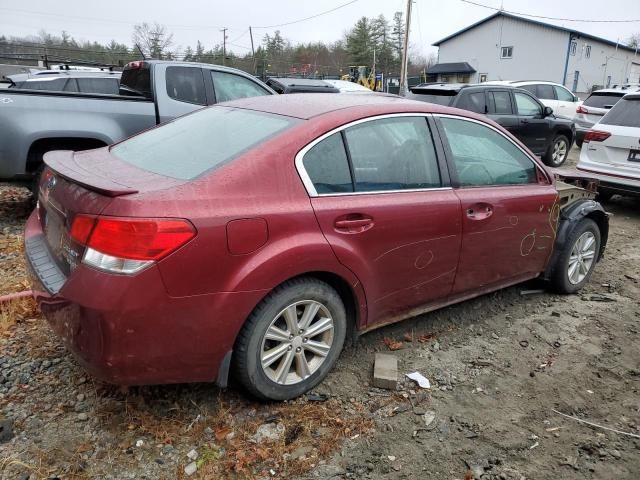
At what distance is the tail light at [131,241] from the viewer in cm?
215

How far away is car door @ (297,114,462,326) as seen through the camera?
8.97ft

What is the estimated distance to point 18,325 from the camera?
349 centimetres

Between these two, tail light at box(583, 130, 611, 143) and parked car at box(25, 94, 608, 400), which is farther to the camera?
tail light at box(583, 130, 611, 143)

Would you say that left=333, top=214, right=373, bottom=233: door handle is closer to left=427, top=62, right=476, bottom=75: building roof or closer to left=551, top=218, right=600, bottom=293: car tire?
left=551, top=218, right=600, bottom=293: car tire

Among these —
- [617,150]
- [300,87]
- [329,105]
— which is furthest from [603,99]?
[329,105]

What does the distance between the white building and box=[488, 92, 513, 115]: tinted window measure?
33.4m

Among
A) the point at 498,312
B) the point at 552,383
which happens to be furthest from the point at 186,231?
the point at 498,312

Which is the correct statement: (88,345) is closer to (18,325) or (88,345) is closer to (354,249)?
(354,249)

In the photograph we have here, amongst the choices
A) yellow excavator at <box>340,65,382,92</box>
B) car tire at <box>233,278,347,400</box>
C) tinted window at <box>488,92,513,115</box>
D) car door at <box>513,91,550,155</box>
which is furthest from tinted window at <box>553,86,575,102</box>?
car tire at <box>233,278,347,400</box>

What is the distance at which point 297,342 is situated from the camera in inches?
108

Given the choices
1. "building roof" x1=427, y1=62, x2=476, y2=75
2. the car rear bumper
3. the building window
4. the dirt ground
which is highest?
the building window

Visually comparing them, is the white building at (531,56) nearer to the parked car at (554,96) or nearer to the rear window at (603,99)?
the parked car at (554,96)

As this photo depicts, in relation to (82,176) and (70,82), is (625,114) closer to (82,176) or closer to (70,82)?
(82,176)

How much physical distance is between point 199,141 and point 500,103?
842 cm
